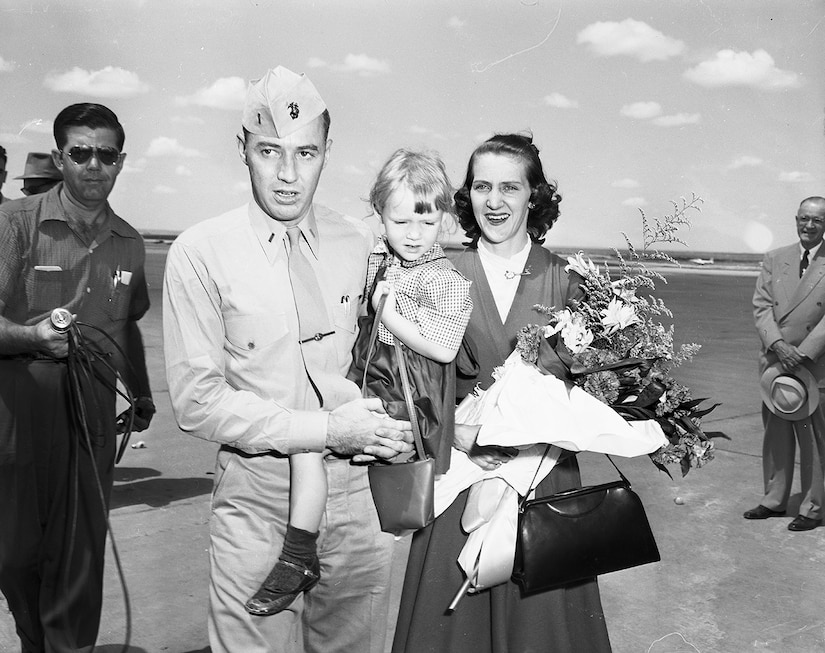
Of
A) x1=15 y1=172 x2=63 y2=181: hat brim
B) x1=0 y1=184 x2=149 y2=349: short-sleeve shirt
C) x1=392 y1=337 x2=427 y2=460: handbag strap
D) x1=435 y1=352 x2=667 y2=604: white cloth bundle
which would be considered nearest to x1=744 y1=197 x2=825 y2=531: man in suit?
x1=435 y1=352 x2=667 y2=604: white cloth bundle

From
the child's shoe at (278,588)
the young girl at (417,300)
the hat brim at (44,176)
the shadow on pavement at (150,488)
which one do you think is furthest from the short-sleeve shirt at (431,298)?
the shadow on pavement at (150,488)

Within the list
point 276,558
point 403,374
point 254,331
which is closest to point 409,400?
point 403,374

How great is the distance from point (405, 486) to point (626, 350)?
0.80 m

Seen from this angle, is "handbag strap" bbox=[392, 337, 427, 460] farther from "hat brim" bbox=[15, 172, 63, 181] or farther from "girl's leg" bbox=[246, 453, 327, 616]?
"hat brim" bbox=[15, 172, 63, 181]

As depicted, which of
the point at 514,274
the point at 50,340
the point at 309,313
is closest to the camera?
the point at 309,313

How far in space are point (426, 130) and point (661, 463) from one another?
1708 millimetres

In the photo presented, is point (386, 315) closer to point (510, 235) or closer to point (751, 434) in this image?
point (510, 235)

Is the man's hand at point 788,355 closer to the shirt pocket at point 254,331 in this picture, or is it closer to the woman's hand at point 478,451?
the woman's hand at point 478,451

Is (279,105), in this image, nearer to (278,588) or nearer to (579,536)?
(278,588)

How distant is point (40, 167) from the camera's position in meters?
3.73

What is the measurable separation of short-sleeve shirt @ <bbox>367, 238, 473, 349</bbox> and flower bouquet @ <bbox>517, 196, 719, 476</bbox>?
8.4 inches

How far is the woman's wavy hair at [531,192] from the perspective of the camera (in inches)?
119

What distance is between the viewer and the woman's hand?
290cm

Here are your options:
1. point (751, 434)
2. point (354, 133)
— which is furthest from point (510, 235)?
point (751, 434)
